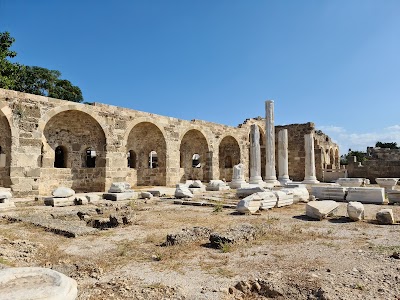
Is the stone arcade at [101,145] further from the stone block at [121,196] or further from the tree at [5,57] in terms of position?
the tree at [5,57]

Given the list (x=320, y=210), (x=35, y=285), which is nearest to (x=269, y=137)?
(x=320, y=210)

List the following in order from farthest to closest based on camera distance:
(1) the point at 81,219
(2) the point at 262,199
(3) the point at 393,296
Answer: (2) the point at 262,199 → (1) the point at 81,219 → (3) the point at 393,296

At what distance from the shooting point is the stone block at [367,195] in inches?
385

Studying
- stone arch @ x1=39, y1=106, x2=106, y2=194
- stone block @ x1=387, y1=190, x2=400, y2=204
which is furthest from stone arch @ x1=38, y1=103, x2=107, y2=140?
stone block @ x1=387, y1=190, x2=400, y2=204

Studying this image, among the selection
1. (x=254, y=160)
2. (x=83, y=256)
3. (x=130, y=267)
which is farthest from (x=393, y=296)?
(x=254, y=160)

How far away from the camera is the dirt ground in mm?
2986

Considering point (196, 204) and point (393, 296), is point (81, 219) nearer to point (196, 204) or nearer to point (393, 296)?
point (196, 204)

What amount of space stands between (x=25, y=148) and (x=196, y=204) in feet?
24.5

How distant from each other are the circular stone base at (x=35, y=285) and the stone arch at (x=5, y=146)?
1076 centimetres

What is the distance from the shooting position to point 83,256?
4289mm

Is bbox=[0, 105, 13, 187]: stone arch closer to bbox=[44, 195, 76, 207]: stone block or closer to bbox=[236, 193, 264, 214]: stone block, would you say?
bbox=[44, 195, 76, 207]: stone block

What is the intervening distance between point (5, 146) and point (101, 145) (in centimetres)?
416

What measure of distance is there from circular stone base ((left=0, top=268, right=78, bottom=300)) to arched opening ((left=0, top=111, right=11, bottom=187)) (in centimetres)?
1076

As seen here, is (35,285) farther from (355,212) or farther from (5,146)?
(5,146)
